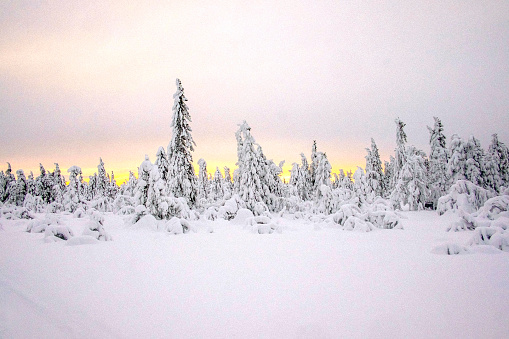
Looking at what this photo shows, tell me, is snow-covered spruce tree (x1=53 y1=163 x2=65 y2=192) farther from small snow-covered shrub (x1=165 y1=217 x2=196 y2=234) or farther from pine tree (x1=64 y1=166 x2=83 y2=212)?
small snow-covered shrub (x1=165 y1=217 x2=196 y2=234)

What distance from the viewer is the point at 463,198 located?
15023 millimetres

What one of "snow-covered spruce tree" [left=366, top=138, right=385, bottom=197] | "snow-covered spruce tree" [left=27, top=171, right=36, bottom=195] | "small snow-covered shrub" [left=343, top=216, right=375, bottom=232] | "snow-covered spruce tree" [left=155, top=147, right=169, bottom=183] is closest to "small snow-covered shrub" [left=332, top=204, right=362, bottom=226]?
"small snow-covered shrub" [left=343, top=216, right=375, bottom=232]

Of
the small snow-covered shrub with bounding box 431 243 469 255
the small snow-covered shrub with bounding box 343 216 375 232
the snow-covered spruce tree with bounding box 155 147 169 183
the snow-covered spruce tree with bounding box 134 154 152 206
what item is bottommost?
the small snow-covered shrub with bounding box 343 216 375 232

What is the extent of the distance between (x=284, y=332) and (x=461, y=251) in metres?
6.61

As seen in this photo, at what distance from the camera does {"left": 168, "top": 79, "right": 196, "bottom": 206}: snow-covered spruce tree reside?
22.2 m

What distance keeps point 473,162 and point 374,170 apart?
20.2 meters

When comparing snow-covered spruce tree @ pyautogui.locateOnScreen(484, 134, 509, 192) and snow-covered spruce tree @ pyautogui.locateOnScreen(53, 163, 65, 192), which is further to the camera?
snow-covered spruce tree @ pyautogui.locateOnScreen(53, 163, 65, 192)

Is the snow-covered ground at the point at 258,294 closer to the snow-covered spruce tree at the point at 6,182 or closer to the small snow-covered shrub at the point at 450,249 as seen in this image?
the small snow-covered shrub at the point at 450,249

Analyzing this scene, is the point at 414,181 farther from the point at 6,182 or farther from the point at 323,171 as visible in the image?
the point at 6,182

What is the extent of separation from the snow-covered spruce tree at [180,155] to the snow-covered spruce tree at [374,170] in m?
32.3

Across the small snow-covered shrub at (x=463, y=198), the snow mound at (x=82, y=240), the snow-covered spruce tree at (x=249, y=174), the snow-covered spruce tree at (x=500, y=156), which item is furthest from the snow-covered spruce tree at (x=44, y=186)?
the snow-covered spruce tree at (x=500, y=156)

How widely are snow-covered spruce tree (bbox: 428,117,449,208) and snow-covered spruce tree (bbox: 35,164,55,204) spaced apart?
202 ft

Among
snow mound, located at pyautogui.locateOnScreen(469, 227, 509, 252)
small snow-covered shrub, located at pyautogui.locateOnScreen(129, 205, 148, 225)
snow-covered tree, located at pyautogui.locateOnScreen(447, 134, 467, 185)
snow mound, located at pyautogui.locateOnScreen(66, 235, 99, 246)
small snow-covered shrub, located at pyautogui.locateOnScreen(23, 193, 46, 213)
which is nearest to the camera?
snow mound, located at pyautogui.locateOnScreen(469, 227, 509, 252)

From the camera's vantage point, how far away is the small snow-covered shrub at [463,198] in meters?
15.0
